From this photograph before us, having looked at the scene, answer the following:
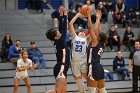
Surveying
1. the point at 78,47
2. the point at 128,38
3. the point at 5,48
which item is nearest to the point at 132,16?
the point at 128,38

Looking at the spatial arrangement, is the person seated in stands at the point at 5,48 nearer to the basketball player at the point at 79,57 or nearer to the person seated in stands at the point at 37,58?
the person seated in stands at the point at 37,58

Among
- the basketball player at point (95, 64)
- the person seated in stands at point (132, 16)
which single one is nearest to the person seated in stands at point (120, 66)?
the person seated in stands at point (132, 16)

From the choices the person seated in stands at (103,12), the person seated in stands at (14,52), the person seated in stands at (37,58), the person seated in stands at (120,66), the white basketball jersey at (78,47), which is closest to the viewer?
the white basketball jersey at (78,47)

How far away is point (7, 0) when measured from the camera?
20.3 meters

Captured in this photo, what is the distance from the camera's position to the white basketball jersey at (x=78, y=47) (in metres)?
9.61

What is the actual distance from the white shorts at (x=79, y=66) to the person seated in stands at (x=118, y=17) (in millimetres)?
9685

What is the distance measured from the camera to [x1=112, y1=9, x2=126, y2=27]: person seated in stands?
18.9 meters

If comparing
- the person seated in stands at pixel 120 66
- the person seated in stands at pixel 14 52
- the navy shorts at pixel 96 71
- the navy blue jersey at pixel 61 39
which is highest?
the navy blue jersey at pixel 61 39

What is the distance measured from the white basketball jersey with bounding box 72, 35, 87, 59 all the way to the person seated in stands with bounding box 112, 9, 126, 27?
9.48 meters

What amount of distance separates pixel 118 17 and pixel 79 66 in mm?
9846

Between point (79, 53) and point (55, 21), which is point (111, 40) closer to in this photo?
point (55, 21)

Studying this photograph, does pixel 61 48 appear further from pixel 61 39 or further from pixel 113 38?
pixel 113 38

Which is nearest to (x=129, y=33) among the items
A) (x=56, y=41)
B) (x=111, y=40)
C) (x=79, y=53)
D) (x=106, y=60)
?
(x=111, y=40)

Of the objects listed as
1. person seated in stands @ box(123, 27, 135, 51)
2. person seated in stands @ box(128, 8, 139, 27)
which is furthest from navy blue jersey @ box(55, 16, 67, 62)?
person seated in stands @ box(128, 8, 139, 27)
